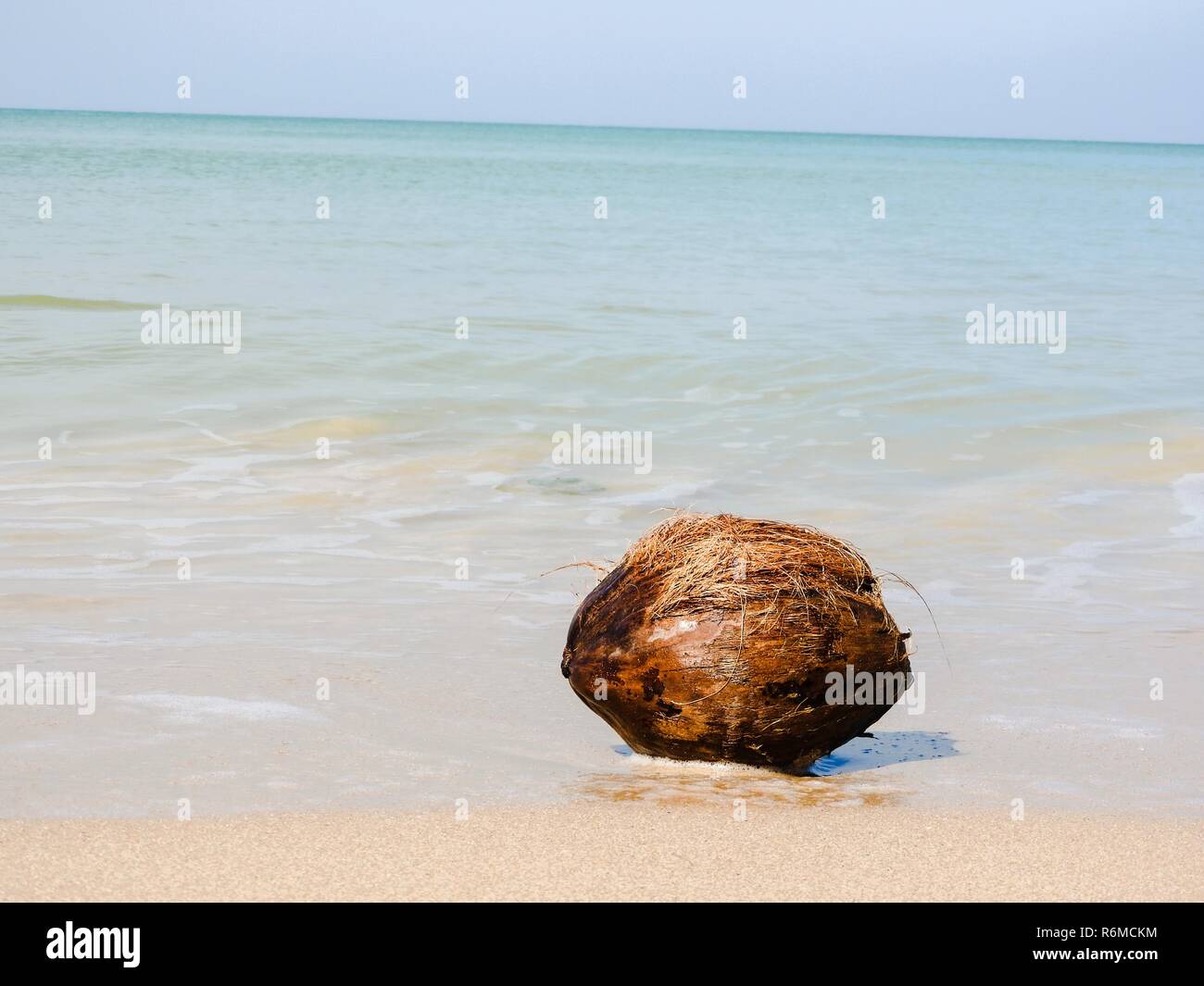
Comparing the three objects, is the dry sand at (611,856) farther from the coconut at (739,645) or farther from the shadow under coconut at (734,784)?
the coconut at (739,645)

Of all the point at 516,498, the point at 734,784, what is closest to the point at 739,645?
the point at 734,784

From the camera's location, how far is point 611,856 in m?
4.09

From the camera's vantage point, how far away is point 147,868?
3.92m

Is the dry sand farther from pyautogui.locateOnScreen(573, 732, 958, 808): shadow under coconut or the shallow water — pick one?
the shallow water

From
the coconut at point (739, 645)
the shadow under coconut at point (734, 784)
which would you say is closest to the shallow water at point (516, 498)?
the shadow under coconut at point (734, 784)

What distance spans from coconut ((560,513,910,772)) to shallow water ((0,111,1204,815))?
234 millimetres

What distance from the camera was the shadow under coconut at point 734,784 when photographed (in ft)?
15.1

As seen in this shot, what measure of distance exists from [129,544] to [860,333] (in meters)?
11.1

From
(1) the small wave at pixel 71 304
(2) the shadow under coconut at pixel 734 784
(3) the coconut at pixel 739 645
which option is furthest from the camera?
(1) the small wave at pixel 71 304

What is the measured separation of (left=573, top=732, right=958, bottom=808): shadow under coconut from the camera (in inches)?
181

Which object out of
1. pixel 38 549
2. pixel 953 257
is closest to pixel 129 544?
pixel 38 549

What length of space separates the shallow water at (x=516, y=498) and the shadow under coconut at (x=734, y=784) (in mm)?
17

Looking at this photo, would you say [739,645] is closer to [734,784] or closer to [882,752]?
[734,784]

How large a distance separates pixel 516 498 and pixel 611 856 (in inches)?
216
